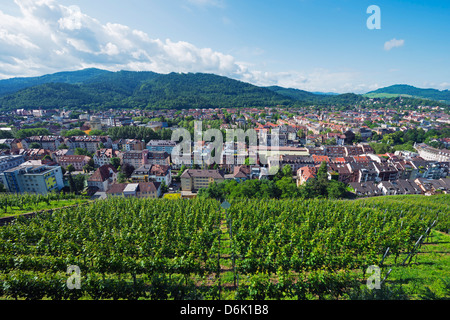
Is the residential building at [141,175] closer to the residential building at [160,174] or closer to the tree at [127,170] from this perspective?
the residential building at [160,174]

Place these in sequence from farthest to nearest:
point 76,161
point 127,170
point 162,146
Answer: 1. point 162,146
2. point 76,161
3. point 127,170

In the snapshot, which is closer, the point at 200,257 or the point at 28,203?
the point at 200,257

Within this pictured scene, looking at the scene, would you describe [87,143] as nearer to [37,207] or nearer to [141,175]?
[141,175]

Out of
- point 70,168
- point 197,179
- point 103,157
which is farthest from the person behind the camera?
point 103,157

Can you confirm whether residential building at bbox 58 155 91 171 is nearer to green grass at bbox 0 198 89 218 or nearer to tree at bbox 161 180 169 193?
green grass at bbox 0 198 89 218

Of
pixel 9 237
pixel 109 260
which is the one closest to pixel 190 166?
pixel 9 237

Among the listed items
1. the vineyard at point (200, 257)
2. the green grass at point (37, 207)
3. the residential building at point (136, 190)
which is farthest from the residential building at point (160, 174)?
the vineyard at point (200, 257)

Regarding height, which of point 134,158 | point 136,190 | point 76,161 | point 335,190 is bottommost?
point 335,190

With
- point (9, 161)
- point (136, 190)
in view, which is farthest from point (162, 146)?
point (9, 161)

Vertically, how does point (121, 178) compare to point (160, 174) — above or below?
below
